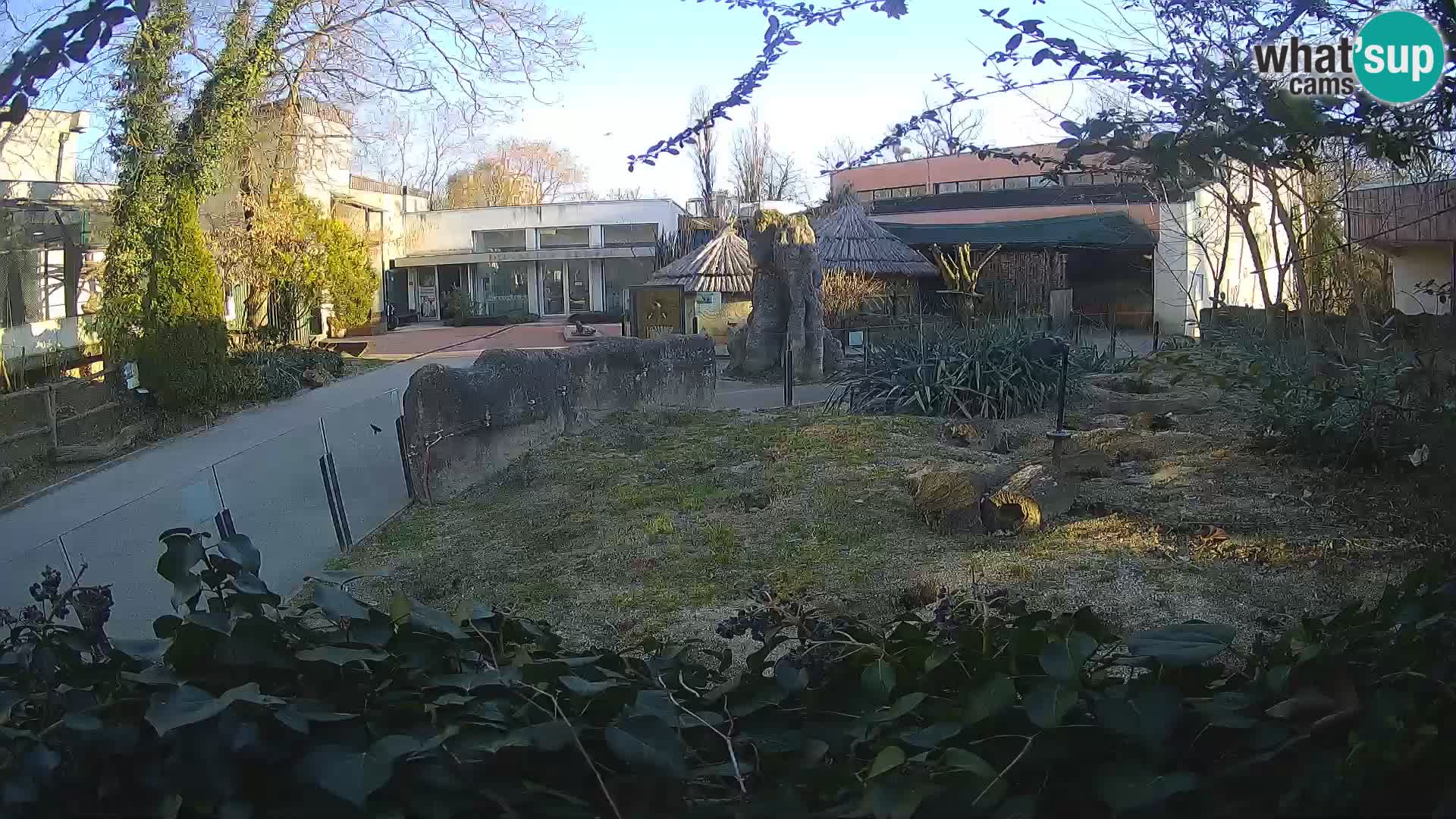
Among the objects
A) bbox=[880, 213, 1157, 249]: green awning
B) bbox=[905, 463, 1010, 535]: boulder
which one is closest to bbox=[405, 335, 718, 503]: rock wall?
bbox=[905, 463, 1010, 535]: boulder

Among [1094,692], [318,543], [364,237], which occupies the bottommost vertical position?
[318,543]

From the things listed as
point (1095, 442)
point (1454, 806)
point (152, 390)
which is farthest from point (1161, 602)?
point (152, 390)

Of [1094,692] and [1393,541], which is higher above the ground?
[1094,692]

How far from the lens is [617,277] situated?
134 feet

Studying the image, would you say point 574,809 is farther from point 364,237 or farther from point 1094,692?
point 364,237

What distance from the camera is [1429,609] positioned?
8.04 feet

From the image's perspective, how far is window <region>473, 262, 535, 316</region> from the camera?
4112 centimetres

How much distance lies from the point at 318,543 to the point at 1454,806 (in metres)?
6.64

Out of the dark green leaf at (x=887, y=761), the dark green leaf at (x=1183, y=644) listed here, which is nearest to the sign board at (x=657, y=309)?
the dark green leaf at (x=1183, y=644)

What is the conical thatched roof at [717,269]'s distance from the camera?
76.5ft

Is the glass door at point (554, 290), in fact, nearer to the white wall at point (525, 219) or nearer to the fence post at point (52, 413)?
the white wall at point (525, 219)

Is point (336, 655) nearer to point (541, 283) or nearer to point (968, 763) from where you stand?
point (968, 763)

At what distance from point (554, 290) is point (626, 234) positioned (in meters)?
3.28
